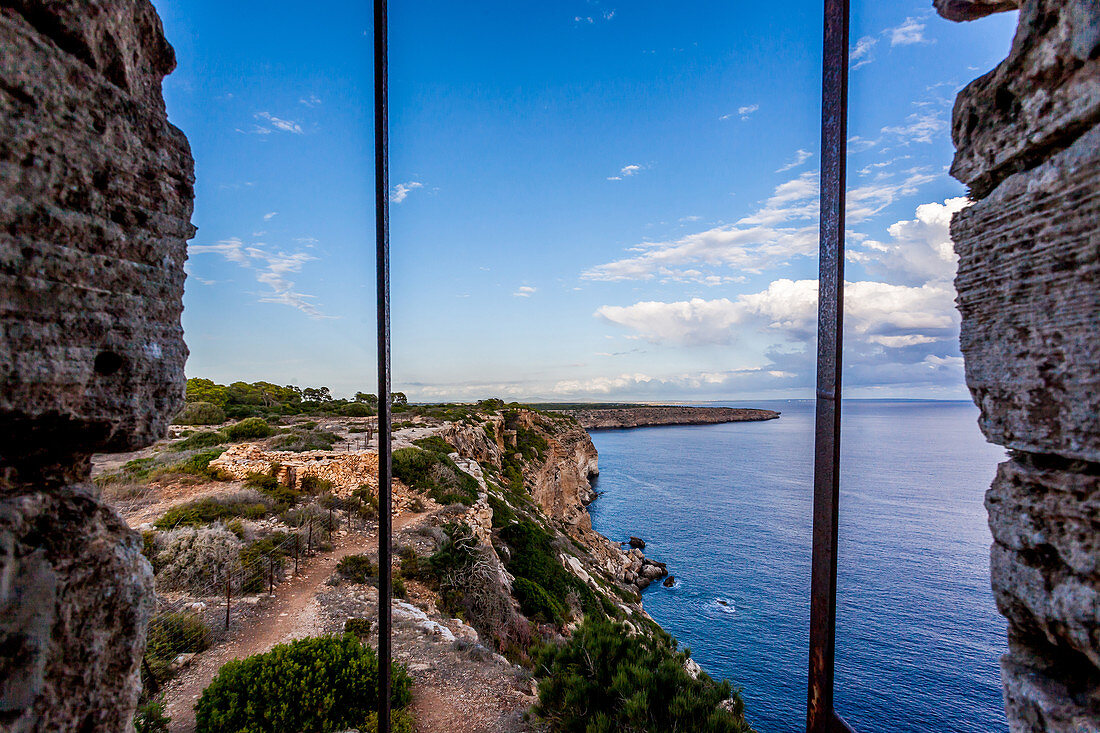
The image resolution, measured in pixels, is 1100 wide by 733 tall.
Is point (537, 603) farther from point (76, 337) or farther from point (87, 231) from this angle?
point (87, 231)

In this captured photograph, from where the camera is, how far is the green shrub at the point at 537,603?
423 inches

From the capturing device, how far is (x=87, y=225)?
4.69 ft

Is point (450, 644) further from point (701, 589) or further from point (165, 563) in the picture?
point (701, 589)

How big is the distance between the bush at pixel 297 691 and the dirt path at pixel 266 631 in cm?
33

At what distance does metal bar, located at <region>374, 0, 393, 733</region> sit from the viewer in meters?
2.43

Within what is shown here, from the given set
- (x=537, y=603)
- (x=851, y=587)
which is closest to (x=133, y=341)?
(x=537, y=603)

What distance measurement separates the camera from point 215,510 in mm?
10070

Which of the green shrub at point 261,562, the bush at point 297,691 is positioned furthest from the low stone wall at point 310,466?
the bush at point 297,691

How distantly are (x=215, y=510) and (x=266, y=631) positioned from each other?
15.2ft

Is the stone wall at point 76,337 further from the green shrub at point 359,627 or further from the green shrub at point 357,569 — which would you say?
the green shrub at point 357,569

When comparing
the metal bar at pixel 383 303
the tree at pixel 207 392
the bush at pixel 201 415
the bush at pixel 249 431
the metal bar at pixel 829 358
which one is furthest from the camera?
the tree at pixel 207 392

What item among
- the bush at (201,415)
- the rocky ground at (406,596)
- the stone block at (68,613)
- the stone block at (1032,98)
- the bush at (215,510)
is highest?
the stone block at (1032,98)

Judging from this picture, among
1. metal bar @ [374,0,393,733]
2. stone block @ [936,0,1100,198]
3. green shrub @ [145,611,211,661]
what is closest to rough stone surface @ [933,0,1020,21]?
stone block @ [936,0,1100,198]

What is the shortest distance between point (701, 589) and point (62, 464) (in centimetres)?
2651
